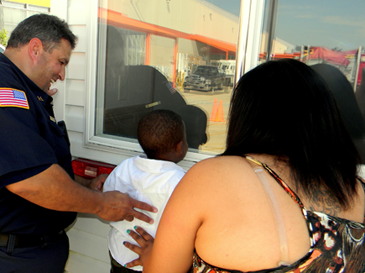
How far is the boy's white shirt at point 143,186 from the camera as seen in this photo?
5.04 feet

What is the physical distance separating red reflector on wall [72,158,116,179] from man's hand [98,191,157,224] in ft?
2.27

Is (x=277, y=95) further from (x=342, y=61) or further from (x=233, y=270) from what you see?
(x=342, y=61)

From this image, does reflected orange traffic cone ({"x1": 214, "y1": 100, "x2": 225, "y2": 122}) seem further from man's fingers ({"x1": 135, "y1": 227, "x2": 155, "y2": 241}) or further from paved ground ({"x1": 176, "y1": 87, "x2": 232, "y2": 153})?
man's fingers ({"x1": 135, "y1": 227, "x2": 155, "y2": 241})

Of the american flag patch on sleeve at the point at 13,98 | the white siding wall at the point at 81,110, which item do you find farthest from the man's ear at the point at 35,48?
the white siding wall at the point at 81,110

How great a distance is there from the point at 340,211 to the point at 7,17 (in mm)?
17203

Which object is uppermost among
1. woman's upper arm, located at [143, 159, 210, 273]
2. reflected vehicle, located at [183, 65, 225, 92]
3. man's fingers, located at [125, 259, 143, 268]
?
reflected vehicle, located at [183, 65, 225, 92]

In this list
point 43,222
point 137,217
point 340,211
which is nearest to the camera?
point 340,211

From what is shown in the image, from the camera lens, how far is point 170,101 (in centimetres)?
215

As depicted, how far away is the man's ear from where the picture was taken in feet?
5.36

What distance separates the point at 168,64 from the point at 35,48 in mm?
834

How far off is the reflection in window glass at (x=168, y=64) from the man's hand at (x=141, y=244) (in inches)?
28.8

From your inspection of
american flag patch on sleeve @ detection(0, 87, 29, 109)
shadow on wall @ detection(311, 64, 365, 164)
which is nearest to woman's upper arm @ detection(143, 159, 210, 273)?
american flag patch on sleeve @ detection(0, 87, 29, 109)

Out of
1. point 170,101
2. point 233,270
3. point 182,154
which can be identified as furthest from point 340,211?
point 170,101

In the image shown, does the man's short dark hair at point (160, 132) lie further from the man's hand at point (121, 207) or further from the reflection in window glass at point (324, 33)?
the reflection in window glass at point (324, 33)
